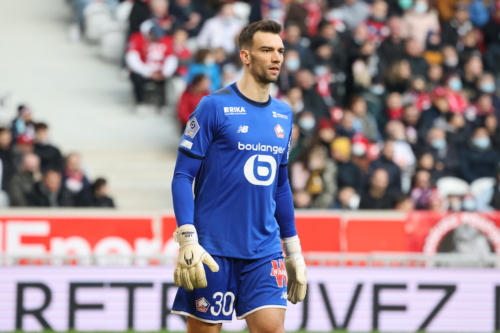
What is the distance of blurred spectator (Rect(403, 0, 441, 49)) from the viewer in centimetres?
1661

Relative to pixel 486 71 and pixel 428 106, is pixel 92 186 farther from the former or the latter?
pixel 486 71

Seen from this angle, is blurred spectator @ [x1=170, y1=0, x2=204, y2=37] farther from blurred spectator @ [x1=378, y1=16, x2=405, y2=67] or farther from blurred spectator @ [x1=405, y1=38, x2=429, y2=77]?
blurred spectator @ [x1=405, y1=38, x2=429, y2=77]

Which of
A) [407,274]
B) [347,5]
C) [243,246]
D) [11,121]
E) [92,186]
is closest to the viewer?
[243,246]

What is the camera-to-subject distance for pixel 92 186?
38.4 feet

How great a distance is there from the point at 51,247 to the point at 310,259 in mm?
2821

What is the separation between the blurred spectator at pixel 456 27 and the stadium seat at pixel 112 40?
19.4 ft

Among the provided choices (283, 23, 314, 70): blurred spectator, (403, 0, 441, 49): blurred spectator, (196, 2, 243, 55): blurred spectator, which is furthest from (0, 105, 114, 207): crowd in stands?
(403, 0, 441, 49): blurred spectator

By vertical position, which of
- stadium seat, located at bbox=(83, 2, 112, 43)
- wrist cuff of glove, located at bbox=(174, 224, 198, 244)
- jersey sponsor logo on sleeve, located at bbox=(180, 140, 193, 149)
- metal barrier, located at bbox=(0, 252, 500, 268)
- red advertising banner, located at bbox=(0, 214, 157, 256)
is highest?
stadium seat, located at bbox=(83, 2, 112, 43)

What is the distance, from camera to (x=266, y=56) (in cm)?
524

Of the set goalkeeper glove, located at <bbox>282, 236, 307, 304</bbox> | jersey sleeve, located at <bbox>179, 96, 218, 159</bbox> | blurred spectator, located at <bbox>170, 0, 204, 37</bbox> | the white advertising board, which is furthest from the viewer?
blurred spectator, located at <bbox>170, 0, 204, 37</bbox>

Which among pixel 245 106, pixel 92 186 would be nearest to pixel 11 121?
pixel 92 186

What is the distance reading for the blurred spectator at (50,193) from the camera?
11.4 meters

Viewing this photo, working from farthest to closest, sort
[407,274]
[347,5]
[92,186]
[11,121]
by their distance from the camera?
[347,5]
[11,121]
[92,186]
[407,274]

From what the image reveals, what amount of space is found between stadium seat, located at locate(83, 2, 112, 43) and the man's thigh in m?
12.4
